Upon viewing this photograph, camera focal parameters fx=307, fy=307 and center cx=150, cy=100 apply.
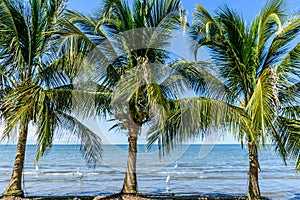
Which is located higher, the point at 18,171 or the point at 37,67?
the point at 37,67

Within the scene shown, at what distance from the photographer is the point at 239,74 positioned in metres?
6.86

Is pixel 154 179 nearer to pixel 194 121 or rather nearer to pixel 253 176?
pixel 253 176

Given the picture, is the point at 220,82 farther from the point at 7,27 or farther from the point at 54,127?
the point at 7,27

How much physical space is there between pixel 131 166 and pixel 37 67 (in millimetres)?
3307

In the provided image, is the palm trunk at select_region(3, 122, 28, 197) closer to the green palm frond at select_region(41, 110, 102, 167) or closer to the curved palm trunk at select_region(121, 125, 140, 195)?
the green palm frond at select_region(41, 110, 102, 167)

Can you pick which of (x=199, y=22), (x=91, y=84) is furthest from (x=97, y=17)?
(x=199, y=22)

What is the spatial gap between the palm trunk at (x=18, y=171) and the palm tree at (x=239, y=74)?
3.10 m

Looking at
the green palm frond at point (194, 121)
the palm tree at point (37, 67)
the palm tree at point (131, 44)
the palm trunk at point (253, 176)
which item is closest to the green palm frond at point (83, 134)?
the palm tree at point (37, 67)

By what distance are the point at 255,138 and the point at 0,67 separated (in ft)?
19.0

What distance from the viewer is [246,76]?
6688 millimetres

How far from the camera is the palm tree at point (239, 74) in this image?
6.04 m

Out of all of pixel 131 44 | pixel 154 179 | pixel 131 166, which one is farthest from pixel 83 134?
pixel 154 179

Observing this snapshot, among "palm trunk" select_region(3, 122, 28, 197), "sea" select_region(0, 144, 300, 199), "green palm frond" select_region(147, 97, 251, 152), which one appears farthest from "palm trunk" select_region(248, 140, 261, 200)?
"palm trunk" select_region(3, 122, 28, 197)

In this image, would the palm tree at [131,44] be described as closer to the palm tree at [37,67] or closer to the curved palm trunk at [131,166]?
the curved palm trunk at [131,166]
